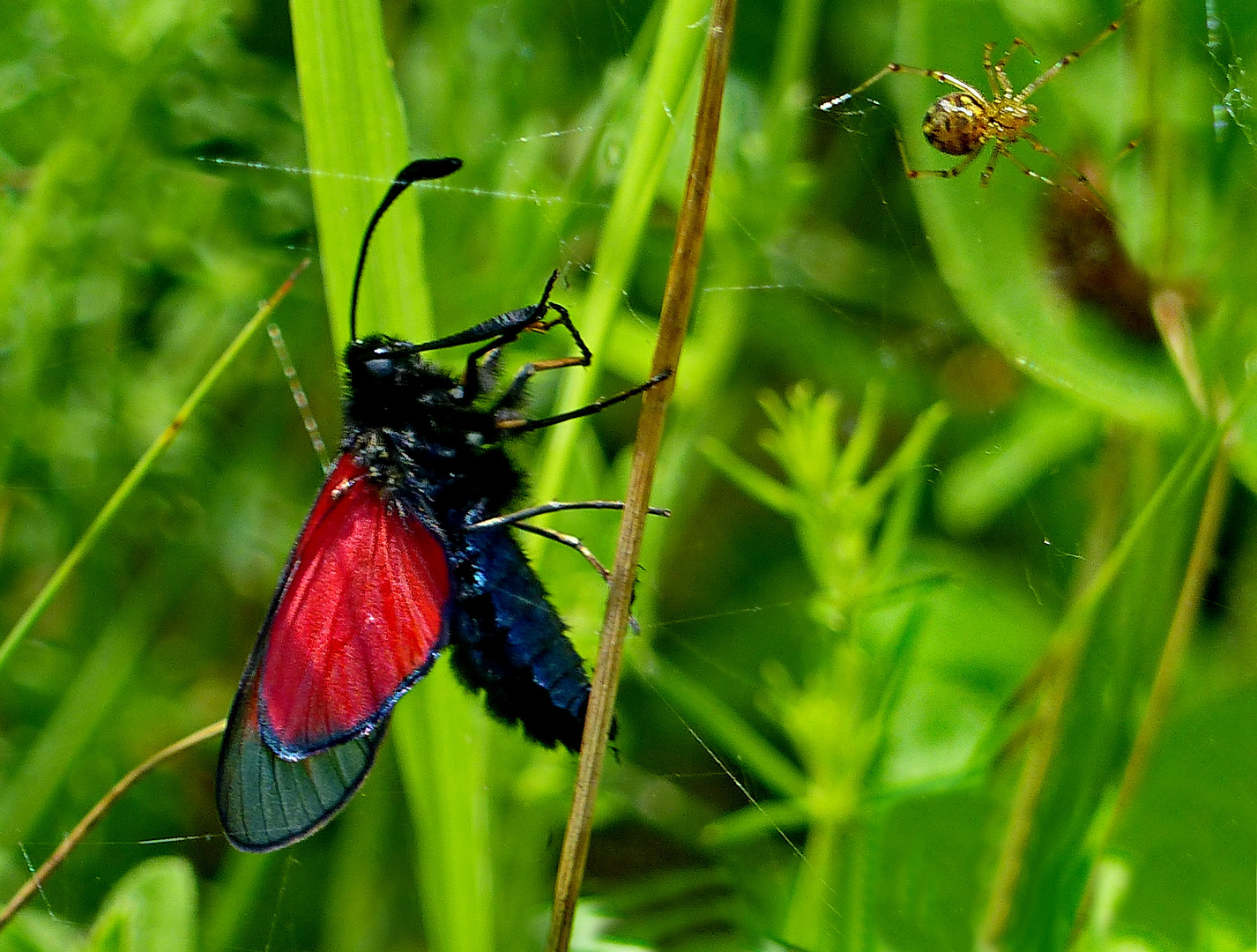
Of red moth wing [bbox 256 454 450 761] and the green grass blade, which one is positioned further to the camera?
the green grass blade

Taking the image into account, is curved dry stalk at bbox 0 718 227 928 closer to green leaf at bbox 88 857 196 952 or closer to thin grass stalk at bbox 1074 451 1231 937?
green leaf at bbox 88 857 196 952

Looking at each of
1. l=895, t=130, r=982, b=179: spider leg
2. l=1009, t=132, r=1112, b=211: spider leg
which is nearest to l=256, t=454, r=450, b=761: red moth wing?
l=895, t=130, r=982, b=179: spider leg

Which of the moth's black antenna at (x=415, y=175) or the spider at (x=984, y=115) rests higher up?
the spider at (x=984, y=115)

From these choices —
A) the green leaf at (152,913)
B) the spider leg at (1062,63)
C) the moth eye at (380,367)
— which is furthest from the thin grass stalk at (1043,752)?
the green leaf at (152,913)

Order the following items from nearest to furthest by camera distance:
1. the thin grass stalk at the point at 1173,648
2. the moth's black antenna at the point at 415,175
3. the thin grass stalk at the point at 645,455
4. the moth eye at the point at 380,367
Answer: the thin grass stalk at the point at 645,455 < the moth's black antenna at the point at 415,175 < the moth eye at the point at 380,367 < the thin grass stalk at the point at 1173,648

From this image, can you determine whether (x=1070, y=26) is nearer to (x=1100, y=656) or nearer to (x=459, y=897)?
(x=1100, y=656)

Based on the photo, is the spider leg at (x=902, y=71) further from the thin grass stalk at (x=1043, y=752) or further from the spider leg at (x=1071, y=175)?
the thin grass stalk at (x=1043, y=752)
